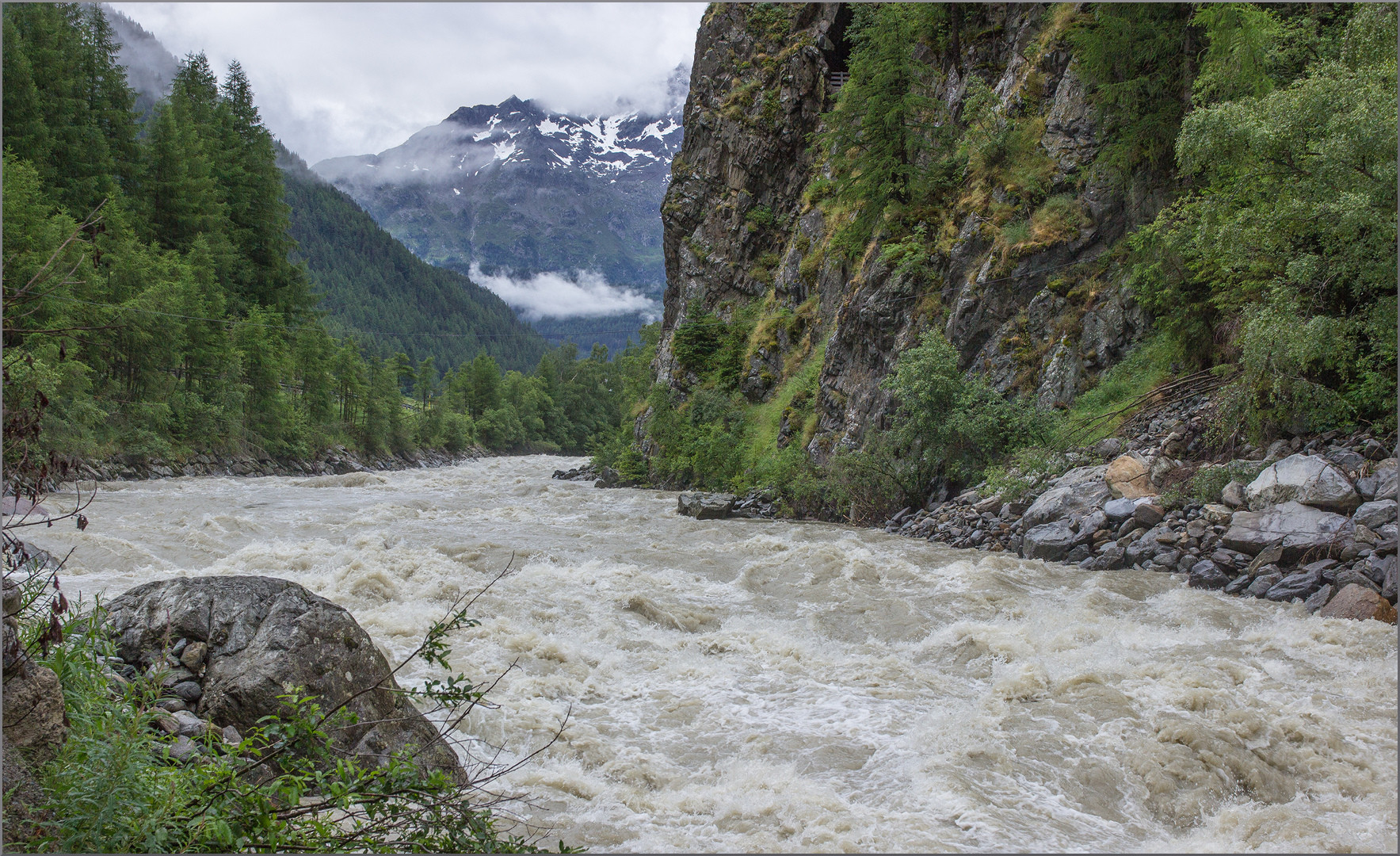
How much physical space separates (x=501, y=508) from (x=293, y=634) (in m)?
16.7

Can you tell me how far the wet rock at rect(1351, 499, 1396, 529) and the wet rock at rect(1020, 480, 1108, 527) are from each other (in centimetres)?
364

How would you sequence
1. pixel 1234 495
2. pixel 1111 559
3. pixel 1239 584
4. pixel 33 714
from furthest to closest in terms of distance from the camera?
pixel 1111 559, pixel 1234 495, pixel 1239 584, pixel 33 714

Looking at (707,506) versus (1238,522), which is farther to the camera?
(707,506)

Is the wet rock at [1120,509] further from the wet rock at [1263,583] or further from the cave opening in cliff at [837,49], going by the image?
the cave opening in cliff at [837,49]

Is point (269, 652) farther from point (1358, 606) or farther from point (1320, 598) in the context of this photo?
point (1320, 598)

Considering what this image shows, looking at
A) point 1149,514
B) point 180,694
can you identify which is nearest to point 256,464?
point 180,694

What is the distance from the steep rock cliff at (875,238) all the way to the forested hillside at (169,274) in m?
18.7

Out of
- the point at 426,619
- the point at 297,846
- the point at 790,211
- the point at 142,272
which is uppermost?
the point at 790,211

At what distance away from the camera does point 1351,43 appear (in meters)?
9.73

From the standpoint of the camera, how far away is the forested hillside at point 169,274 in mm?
25062

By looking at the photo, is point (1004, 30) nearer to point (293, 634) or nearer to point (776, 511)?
point (776, 511)

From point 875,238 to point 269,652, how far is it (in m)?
21.0

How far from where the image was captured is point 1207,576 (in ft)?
30.1

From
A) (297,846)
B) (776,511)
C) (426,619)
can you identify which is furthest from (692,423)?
(297,846)
